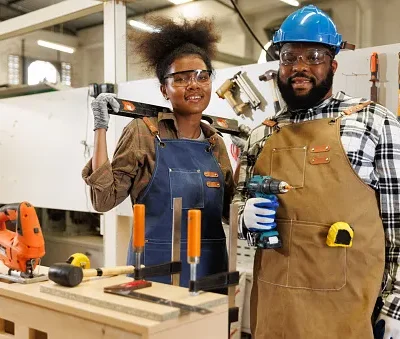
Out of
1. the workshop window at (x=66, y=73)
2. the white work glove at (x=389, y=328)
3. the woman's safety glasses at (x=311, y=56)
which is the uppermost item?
the workshop window at (x=66, y=73)

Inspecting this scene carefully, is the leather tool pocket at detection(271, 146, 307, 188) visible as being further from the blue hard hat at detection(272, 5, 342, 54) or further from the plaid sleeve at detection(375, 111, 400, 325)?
the blue hard hat at detection(272, 5, 342, 54)

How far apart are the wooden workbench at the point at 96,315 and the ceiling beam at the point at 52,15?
7.66ft

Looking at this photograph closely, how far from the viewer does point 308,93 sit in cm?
141

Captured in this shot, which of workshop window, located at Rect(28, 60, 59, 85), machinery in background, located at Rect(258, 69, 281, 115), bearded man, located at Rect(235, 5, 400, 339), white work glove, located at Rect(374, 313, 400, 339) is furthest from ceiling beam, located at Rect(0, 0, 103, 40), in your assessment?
white work glove, located at Rect(374, 313, 400, 339)

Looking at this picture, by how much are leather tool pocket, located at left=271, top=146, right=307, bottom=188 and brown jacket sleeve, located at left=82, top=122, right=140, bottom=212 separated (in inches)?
16.6

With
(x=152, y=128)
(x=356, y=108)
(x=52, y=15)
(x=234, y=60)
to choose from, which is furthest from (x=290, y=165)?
(x=234, y=60)

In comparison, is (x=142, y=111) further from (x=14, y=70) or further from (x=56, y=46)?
(x=56, y=46)

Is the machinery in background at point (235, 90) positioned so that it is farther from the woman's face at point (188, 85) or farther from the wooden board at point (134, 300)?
the wooden board at point (134, 300)

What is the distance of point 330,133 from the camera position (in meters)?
1.36

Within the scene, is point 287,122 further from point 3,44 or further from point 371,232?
point 3,44

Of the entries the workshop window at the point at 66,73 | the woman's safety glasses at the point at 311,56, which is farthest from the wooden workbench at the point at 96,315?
the workshop window at the point at 66,73

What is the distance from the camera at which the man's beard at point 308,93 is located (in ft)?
4.62

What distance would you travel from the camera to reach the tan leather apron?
1305 millimetres

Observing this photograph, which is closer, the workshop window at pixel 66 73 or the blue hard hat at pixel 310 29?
the blue hard hat at pixel 310 29
